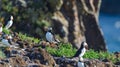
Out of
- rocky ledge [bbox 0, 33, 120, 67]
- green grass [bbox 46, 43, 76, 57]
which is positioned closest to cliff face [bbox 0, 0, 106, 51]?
green grass [bbox 46, 43, 76, 57]

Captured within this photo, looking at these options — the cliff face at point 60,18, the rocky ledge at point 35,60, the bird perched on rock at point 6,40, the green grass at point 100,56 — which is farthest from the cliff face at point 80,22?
the rocky ledge at point 35,60

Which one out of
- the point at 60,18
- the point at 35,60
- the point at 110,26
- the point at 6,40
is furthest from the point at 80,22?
the point at 35,60

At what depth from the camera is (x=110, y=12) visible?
5275 centimetres

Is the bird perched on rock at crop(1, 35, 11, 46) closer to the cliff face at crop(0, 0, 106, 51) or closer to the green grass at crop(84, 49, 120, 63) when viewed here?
the green grass at crop(84, 49, 120, 63)

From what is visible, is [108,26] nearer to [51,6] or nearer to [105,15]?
[105,15]

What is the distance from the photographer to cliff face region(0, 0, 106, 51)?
4060cm

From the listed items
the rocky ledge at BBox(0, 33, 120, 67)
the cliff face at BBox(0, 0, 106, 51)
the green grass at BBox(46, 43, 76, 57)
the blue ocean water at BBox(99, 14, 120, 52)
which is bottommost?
the rocky ledge at BBox(0, 33, 120, 67)

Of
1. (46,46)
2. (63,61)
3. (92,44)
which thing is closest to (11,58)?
(63,61)

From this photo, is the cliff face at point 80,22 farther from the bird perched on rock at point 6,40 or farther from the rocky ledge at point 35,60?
the rocky ledge at point 35,60

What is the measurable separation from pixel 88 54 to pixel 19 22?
1812cm

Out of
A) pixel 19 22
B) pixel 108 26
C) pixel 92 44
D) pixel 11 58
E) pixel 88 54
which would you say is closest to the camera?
pixel 11 58

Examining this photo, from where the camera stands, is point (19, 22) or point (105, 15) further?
point (105, 15)

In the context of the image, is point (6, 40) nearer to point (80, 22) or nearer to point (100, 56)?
point (100, 56)

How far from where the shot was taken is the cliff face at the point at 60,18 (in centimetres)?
4060
